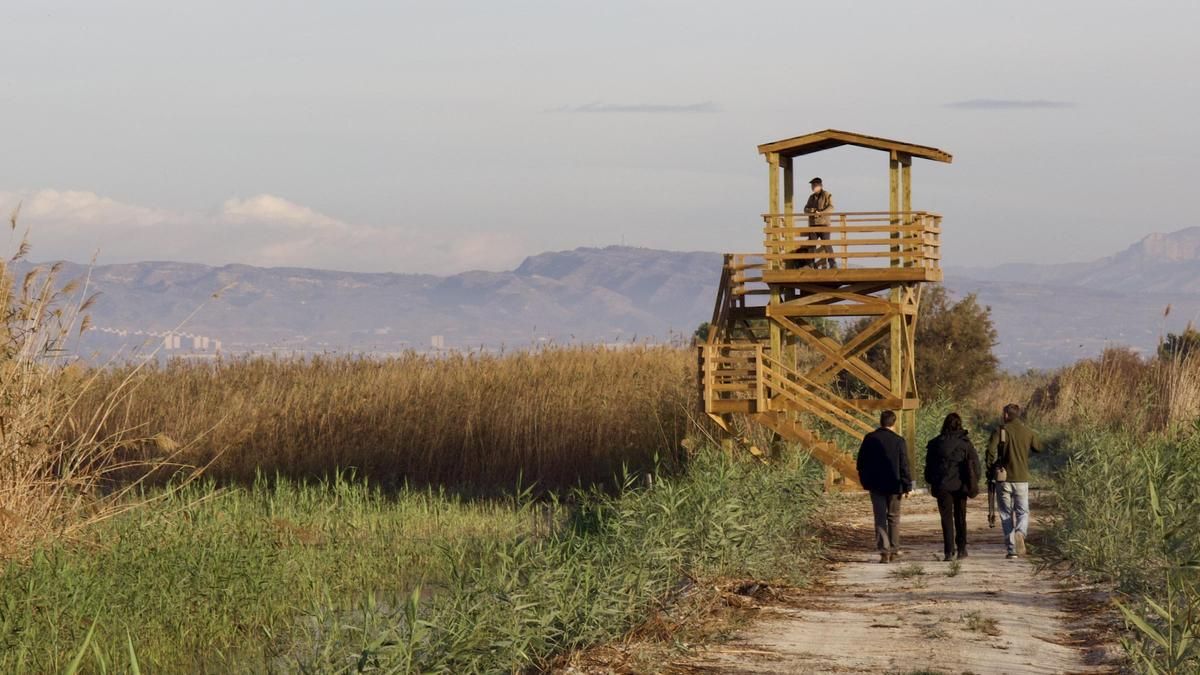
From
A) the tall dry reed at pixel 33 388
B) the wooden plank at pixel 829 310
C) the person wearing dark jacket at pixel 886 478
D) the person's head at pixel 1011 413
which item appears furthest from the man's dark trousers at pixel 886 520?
the wooden plank at pixel 829 310

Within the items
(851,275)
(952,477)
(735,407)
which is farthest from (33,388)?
(851,275)

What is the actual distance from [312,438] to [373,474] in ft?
5.01

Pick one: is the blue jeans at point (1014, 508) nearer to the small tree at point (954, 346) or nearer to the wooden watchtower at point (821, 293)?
the wooden watchtower at point (821, 293)

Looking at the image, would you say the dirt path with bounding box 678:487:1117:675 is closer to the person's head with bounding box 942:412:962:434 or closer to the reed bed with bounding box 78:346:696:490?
the person's head with bounding box 942:412:962:434

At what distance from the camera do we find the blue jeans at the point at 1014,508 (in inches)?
730

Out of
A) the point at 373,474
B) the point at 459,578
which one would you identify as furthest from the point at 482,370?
the point at 459,578

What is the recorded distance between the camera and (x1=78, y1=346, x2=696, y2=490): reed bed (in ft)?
107

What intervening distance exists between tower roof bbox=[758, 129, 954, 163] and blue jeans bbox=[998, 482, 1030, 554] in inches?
473

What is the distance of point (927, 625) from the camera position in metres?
13.6

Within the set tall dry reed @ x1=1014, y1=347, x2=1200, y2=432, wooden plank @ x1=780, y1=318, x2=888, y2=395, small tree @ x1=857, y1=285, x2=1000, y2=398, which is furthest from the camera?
small tree @ x1=857, y1=285, x2=1000, y2=398

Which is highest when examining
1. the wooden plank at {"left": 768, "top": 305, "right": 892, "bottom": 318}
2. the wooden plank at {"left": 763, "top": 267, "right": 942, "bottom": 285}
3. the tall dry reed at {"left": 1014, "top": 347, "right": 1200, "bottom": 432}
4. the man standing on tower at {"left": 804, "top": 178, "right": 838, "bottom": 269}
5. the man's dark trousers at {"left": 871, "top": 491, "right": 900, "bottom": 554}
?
the man standing on tower at {"left": 804, "top": 178, "right": 838, "bottom": 269}

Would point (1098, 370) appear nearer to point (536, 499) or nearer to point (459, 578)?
point (536, 499)

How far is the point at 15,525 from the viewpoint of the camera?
51.1 ft

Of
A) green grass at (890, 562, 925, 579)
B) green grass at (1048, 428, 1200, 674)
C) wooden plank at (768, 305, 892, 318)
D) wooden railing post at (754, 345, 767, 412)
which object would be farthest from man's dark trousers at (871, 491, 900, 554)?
wooden plank at (768, 305, 892, 318)
